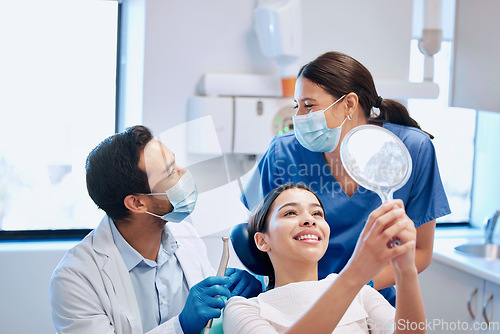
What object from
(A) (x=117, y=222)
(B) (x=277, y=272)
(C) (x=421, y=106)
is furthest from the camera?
(C) (x=421, y=106)

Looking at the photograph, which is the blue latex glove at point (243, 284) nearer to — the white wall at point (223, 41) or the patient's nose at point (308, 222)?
the patient's nose at point (308, 222)

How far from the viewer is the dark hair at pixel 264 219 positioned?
5.33ft

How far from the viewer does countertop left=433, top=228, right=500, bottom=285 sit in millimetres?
2361

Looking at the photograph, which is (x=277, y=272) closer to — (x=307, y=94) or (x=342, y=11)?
(x=307, y=94)

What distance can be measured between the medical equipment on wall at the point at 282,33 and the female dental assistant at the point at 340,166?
0.63m

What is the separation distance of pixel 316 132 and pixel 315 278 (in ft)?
1.55

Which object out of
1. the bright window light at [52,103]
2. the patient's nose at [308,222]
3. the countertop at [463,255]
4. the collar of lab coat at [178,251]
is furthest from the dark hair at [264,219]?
the bright window light at [52,103]

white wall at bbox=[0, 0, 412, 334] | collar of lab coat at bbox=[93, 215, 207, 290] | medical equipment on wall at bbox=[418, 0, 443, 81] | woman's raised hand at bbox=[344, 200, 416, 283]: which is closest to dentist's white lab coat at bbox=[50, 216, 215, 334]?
collar of lab coat at bbox=[93, 215, 207, 290]

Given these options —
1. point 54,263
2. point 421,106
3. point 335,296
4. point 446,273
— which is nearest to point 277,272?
point 335,296

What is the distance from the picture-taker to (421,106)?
336 cm

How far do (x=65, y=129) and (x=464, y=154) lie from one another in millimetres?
2379

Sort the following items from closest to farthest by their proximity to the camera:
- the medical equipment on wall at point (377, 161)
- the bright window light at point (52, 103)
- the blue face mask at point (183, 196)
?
the medical equipment on wall at point (377, 161), the blue face mask at point (183, 196), the bright window light at point (52, 103)

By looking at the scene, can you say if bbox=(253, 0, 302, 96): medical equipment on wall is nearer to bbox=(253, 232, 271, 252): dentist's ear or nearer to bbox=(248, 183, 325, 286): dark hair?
bbox=(248, 183, 325, 286): dark hair

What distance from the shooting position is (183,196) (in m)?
1.54
